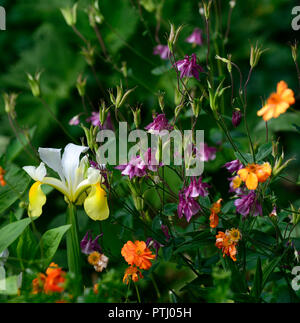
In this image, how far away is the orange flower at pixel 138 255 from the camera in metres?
0.67

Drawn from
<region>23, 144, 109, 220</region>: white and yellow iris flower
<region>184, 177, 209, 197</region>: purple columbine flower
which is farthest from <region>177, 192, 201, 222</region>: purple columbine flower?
<region>23, 144, 109, 220</region>: white and yellow iris flower

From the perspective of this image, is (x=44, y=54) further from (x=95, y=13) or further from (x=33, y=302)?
(x=33, y=302)

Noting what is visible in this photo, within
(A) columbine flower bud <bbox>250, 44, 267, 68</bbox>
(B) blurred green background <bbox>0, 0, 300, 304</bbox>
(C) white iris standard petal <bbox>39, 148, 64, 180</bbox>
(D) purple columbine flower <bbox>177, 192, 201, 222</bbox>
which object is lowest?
(D) purple columbine flower <bbox>177, 192, 201, 222</bbox>

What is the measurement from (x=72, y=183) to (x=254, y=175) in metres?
0.30

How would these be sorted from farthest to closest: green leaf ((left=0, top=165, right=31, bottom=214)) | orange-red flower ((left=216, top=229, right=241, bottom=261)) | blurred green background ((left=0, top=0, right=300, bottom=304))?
blurred green background ((left=0, top=0, right=300, bottom=304))
green leaf ((left=0, top=165, right=31, bottom=214))
orange-red flower ((left=216, top=229, right=241, bottom=261))

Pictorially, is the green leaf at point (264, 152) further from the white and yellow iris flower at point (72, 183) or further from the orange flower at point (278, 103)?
the white and yellow iris flower at point (72, 183)

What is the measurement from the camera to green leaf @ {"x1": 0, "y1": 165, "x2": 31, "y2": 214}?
825 mm

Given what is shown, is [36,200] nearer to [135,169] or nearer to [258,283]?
[135,169]

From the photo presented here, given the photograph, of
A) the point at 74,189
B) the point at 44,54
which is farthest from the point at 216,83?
the point at 44,54

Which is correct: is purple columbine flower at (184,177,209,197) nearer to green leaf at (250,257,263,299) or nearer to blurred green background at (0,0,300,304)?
green leaf at (250,257,263,299)

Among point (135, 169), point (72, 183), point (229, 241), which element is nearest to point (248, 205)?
point (229, 241)

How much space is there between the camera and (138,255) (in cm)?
67

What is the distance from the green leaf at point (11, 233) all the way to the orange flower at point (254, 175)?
305 mm

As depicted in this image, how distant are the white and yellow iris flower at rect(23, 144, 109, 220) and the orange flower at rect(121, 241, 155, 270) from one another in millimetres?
72
